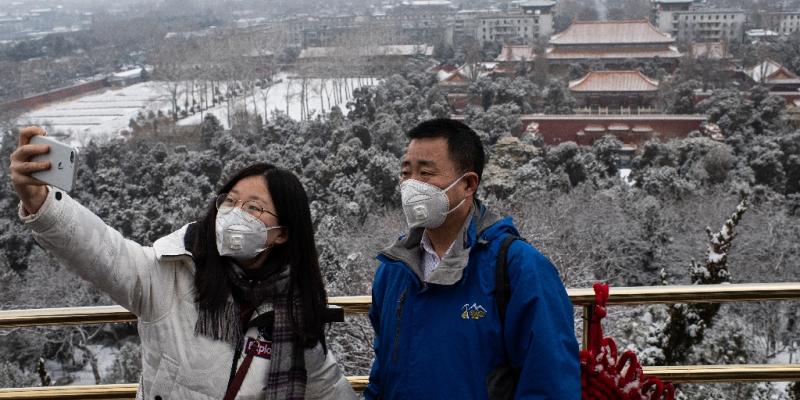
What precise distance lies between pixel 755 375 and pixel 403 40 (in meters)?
39.0

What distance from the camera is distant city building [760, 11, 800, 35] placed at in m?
35.9

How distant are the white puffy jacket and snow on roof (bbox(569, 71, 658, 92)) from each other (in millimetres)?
21098

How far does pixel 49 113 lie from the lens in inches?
1065

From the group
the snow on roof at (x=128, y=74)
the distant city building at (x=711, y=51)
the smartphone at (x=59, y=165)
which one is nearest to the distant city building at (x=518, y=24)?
the distant city building at (x=711, y=51)

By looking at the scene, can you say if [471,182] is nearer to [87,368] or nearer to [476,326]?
[476,326]

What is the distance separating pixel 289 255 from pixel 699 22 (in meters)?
37.8

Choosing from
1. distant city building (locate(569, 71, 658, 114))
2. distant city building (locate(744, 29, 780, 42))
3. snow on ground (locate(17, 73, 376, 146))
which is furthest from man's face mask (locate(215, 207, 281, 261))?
distant city building (locate(744, 29, 780, 42))

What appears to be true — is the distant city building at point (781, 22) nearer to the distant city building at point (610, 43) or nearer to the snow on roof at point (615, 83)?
the distant city building at point (610, 43)

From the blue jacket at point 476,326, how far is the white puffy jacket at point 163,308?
200 millimetres

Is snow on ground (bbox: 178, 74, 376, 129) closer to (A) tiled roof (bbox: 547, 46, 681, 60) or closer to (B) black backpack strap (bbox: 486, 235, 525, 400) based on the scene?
(A) tiled roof (bbox: 547, 46, 681, 60)

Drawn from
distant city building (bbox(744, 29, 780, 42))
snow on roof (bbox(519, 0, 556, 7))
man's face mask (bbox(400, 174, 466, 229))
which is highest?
snow on roof (bbox(519, 0, 556, 7))

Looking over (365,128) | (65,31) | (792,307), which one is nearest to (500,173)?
(365,128)

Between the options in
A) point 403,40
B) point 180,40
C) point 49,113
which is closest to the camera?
point 49,113

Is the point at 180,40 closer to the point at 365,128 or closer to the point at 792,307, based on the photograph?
the point at 365,128
